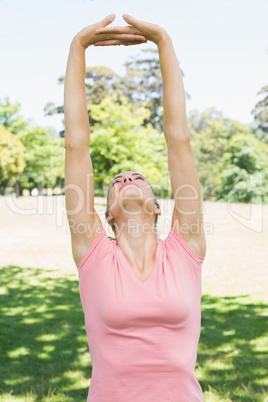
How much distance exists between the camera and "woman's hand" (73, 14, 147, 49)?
68.9 inches

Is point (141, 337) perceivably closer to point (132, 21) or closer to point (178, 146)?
point (178, 146)

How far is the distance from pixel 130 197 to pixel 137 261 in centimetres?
27

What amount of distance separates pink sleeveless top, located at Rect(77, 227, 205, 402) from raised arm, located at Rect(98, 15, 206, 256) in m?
0.23

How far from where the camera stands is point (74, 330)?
5.42m

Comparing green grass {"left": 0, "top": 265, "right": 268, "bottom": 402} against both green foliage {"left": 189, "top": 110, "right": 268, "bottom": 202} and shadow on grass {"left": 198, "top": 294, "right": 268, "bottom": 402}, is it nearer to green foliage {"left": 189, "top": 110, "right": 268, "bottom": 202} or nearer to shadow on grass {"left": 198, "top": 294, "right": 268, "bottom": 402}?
shadow on grass {"left": 198, "top": 294, "right": 268, "bottom": 402}

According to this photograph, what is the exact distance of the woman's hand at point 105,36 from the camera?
175 cm

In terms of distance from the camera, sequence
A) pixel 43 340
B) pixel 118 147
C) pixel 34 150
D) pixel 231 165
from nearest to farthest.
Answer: pixel 43 340, pixel 118 147, pixel 231 165, pixel 34 150

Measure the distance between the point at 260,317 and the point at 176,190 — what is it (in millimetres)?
4754

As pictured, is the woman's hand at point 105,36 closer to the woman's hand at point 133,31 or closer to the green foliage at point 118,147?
the woman's hand at point 133,31

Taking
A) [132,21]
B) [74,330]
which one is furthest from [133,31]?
[74,330]

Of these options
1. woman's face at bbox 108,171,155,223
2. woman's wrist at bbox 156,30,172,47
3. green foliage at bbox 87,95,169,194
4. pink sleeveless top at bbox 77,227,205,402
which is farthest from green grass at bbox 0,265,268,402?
green foliage at bbox 87,95,169,194

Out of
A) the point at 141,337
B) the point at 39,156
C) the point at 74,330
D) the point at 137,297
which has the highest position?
the point at 39,156

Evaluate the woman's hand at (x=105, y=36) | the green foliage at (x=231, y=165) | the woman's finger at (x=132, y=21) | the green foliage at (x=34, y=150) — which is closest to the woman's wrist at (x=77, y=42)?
the woman's hand at (x=105, y=36)

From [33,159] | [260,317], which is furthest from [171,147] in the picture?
[33,159]
